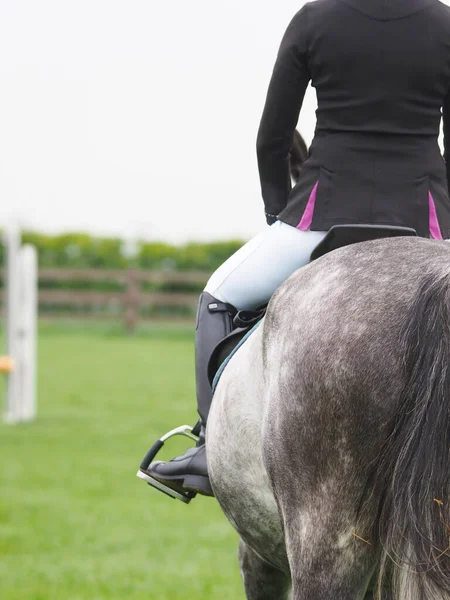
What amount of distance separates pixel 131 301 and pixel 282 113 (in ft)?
85.3

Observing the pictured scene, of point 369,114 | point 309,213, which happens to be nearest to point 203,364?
point 309,213

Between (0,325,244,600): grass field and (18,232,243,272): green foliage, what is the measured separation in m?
15.5

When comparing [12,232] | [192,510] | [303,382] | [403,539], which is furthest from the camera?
[12,232]

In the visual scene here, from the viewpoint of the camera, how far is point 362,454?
2104mm

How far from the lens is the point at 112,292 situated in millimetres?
29969

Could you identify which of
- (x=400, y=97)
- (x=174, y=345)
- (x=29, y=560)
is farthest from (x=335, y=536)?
(x=174, y=345)

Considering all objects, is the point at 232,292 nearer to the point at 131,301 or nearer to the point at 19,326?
the point at 19,326

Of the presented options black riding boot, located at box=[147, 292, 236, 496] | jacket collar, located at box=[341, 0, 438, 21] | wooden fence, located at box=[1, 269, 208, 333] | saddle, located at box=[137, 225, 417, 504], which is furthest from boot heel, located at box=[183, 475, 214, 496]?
wooden fence, located at box=[1, 269, 208, 333]

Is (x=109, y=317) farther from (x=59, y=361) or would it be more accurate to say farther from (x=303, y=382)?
(x=303, y=382)

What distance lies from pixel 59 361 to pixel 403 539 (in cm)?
1812

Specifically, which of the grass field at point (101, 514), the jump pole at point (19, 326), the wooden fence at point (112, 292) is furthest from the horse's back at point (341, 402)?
the wooden fence at point (112, 292)

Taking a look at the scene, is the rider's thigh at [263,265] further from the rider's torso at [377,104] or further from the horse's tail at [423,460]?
the horse's tail at [423,460]

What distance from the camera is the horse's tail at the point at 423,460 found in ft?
6.55

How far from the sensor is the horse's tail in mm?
1995
